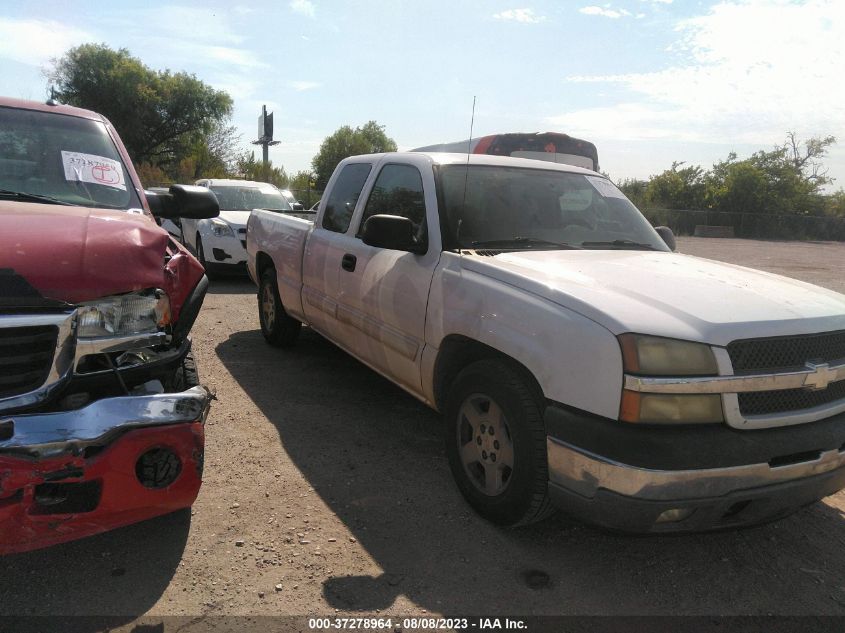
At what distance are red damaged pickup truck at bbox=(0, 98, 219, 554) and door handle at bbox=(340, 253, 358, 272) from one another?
5.38ft

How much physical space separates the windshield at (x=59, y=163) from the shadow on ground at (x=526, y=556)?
5.93 ft

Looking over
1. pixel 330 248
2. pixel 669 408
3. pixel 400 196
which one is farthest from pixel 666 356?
pixel 330 248

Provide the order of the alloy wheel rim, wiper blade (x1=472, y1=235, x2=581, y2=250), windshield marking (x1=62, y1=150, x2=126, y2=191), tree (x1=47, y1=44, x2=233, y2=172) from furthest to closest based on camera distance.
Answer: tree (x1=47, y1=44, x2=233, y2=172)
wiper blade (x1=472, y1=235, x2=581, y2=250)
windshield marking (x1=62, y1=150, x2=126, y2=191)
the alloy wheel rim

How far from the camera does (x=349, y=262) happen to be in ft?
14.0

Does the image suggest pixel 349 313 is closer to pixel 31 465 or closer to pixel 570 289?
pixel 570 289

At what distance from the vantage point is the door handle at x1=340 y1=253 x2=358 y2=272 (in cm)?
422

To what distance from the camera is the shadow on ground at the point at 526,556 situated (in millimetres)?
2492

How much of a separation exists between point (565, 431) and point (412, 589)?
3.01 ft

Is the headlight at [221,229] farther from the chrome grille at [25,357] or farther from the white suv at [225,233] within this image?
the chrome grille at [25,357]

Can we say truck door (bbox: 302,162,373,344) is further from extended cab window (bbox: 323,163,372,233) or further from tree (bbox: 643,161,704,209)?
tree (bbox: 643,161,704,209)

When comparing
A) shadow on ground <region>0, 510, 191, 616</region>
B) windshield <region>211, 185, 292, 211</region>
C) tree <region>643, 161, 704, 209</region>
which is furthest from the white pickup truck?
tree <region>643, 161, 704, 209</region>

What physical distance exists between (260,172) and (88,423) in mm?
37751

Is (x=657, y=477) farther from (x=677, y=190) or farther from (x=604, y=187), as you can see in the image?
(x=677, y=190)

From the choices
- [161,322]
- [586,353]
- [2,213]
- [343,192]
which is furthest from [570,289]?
[343,192]
